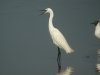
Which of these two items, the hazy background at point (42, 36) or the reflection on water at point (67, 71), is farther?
the hazy background at point (42, 36)

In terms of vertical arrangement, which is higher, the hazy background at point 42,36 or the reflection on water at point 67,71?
the hazy background at point 42,36

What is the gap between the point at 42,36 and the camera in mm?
15086

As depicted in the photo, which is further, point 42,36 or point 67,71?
point 42,36

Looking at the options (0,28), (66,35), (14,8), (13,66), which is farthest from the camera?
(14,8)

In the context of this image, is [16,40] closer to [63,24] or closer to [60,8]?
[63,24]

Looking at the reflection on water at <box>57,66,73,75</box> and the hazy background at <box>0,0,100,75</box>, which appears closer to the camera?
the reflection on water at <box>57,66,73,75</box>

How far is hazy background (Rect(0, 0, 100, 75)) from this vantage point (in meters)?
11.6

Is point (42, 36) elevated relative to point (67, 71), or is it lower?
elevated

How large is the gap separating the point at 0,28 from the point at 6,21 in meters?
1.33

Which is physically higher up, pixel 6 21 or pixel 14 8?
pixel 14 8

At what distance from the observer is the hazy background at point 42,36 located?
11.6m

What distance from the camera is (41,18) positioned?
18172 mm

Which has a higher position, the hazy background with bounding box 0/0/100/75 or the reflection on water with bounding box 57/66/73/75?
the hazy background with bounding box 0/0/100/75

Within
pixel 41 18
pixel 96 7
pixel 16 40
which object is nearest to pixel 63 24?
pixel 41 18
